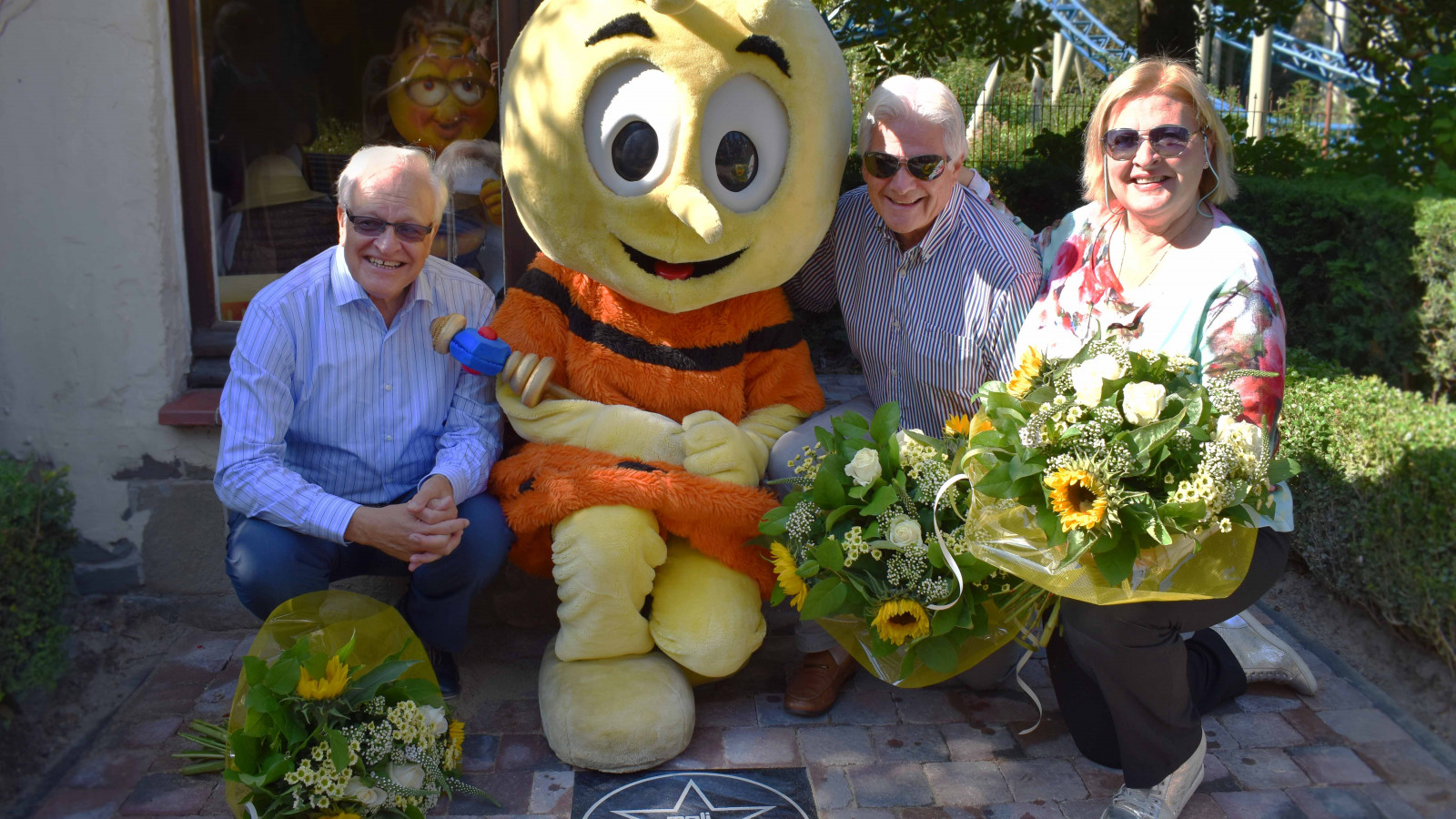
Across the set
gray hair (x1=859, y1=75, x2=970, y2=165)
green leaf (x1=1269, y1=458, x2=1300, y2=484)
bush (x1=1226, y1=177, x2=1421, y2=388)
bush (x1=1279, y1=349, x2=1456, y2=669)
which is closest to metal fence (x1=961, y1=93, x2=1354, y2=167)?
bush (x1=1226, y1=177, x2=1421, y2=388)

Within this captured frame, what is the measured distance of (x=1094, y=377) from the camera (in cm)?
239

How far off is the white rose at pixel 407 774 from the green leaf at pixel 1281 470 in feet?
6.99

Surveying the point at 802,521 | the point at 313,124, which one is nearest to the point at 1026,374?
the point at 802,521

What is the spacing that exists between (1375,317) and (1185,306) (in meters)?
3.19

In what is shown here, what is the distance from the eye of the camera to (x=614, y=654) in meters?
3.04

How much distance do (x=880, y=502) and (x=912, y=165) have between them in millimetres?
967

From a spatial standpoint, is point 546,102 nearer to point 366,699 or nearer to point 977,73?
point 366,699

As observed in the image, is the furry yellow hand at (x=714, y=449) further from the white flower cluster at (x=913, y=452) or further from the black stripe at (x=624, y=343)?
the white flower cluster at (x=913, y=452)

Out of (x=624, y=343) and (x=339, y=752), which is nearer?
(x=339, y=752)

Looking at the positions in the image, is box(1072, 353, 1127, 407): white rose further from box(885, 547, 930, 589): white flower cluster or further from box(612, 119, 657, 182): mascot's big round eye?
box(612, 119, 657, 182): mascot's big round eye

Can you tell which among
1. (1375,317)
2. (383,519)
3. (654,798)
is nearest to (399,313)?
(383,519)

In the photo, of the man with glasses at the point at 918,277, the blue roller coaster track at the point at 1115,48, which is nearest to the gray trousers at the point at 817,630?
the man with glasses at the point at 918,277

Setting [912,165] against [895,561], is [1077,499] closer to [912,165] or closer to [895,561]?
[895,561]

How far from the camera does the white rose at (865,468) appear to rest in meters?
2.92
